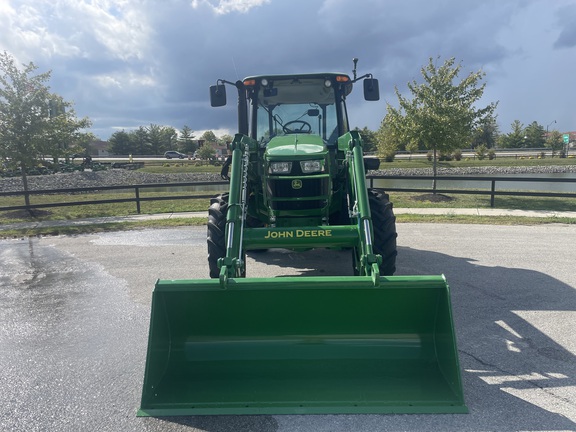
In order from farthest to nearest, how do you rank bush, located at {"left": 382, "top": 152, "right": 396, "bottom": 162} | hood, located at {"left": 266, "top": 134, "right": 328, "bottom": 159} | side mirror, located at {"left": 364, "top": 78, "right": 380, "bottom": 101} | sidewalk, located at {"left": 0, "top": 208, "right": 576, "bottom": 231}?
bush, located at {"left": 382, "top": 152, "right": 396, "bottom": 162}, sidewalk, located at {"left": 0, "top": 208, "right": 576, "bottom": 231}, side mirror, located at {"left": 364, "top": 78, "right": 380, "bottom": 101}, hood, located at {"left": 266, "top": 134, "right": 328, "bottom": 159}

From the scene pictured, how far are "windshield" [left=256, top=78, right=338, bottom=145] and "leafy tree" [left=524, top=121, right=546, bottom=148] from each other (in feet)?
277

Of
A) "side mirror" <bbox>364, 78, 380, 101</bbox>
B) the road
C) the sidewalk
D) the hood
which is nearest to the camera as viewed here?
the road

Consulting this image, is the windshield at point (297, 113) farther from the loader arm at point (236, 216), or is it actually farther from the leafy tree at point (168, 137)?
the leafy tree at point (168, 137)

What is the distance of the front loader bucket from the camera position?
10.5 ft

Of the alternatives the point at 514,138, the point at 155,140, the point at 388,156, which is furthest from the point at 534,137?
the point at 155,140

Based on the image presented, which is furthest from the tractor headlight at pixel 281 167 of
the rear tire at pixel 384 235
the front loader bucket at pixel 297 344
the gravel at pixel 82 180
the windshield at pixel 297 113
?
the gravel at pixel 82 180

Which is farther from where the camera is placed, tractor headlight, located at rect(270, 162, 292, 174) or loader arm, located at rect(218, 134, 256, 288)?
tractor headlight, located at rect(270, 162, 292, 174)

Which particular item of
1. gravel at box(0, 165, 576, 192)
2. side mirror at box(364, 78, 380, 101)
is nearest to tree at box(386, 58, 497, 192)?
side mirror at box(364, 78, 380, 101)

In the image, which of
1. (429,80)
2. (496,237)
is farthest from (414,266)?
(429,80)

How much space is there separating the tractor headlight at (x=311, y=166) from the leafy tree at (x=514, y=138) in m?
75.2

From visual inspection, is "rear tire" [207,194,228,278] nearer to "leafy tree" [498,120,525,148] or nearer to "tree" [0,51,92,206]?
"tree" [0,51,92,206]

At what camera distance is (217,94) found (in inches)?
246

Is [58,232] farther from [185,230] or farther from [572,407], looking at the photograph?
[572,407]

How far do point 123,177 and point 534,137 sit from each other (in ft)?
246
